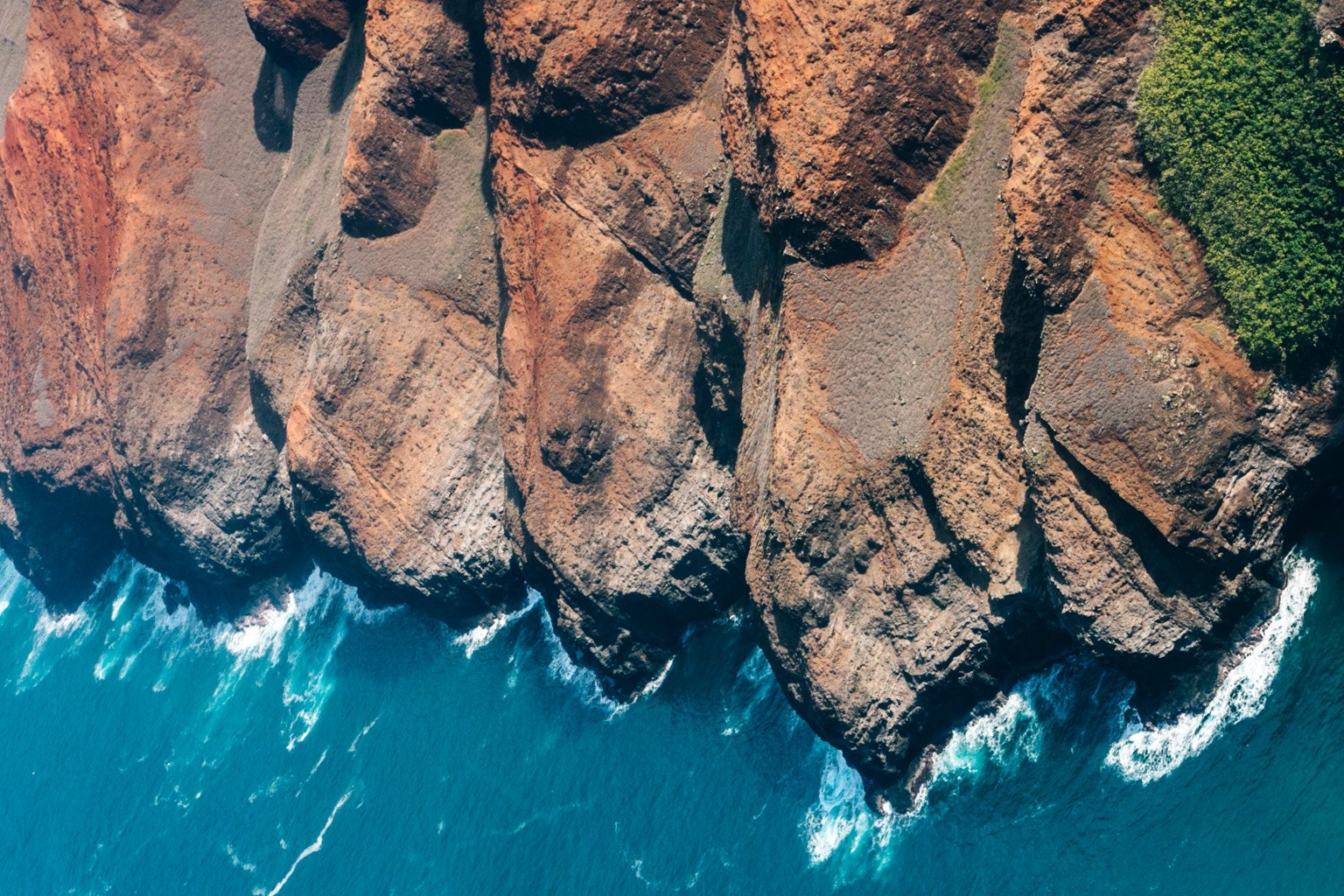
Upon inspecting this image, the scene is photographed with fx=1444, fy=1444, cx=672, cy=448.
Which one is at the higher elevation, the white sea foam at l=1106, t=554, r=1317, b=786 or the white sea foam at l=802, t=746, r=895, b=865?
the white sea foam at l=1106, t=554, r=1317, b=786

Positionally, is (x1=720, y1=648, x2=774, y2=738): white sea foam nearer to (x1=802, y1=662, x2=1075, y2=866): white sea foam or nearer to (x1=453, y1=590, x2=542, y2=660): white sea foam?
(x1=802, y1=662, x2=1075, y2=866): white sea foam

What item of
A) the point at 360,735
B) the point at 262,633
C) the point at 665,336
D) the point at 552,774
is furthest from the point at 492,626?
the point at 665,336

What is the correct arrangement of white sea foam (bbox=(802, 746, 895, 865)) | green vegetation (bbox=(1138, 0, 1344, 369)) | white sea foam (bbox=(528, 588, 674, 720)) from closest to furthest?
green vegetation (bbox=(1138, 0, 1344, 369)) < white sea foam (bbox=(802, 746, 895, 865)) < white sea foam (bbox=(528, 588, 674, 720))

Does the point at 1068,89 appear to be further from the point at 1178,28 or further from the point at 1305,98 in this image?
the point at 1305,98

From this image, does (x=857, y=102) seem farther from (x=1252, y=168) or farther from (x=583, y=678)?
(x=583, y=678)

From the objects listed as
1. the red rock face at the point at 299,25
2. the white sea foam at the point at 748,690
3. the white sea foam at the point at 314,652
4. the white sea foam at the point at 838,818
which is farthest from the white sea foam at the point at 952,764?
the red rock face at the point at 299,25

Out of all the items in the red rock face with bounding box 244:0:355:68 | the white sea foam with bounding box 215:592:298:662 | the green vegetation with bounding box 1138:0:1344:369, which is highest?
the green vegetation with bounding box 1138:0:1344:369

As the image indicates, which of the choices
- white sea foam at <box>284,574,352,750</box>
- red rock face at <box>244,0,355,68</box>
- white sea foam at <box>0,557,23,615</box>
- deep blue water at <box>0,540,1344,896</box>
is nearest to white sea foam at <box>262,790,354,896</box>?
deep blue water at <box>0,540,1344,896</box>

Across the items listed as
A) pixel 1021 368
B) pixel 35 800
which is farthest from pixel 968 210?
pixel 35 800
